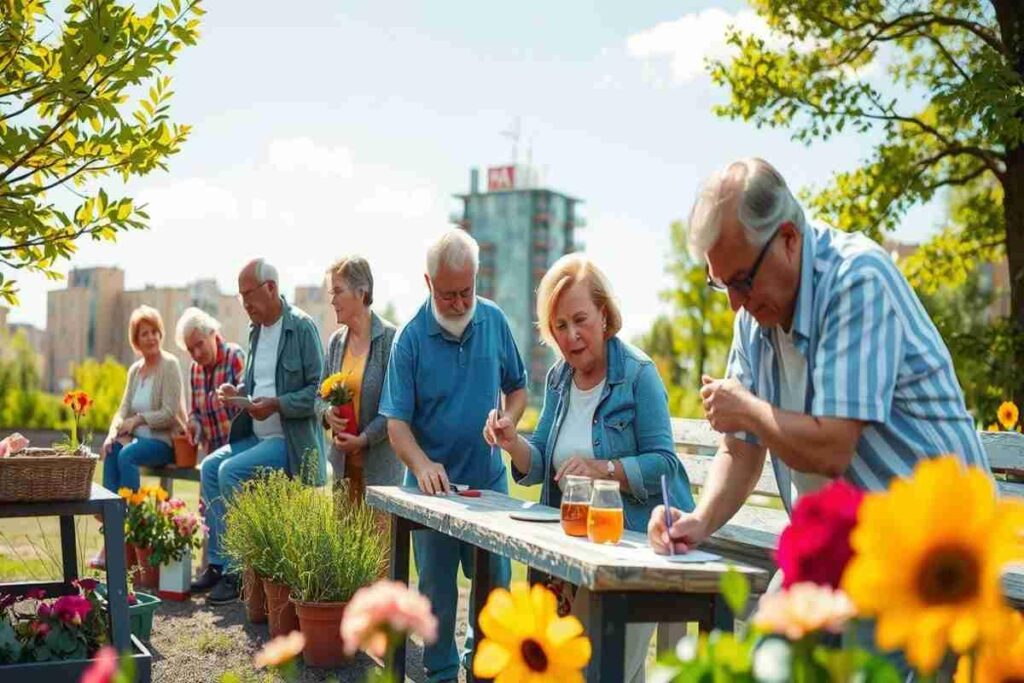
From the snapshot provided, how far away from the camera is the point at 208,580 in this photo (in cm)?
771

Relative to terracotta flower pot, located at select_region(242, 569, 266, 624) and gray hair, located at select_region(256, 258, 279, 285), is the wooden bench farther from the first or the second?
gray hair, located at select_region(256, 258, 279, 285)

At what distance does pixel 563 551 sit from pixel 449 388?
7.36 feet

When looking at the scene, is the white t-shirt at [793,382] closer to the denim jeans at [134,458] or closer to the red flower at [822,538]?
the red flower at [822,538]

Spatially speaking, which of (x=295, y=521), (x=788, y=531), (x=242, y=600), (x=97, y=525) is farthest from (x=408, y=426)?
(x=97, y=525)

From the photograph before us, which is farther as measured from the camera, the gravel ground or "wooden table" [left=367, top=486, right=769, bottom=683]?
the gravel ground

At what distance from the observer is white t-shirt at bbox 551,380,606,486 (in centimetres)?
396

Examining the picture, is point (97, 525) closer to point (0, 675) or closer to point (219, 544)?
point (219, 544)

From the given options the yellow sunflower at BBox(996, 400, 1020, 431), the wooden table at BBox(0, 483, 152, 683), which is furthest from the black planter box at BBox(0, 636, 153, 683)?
the yellow sunflower at BBox(996, 400, 1020, 431)

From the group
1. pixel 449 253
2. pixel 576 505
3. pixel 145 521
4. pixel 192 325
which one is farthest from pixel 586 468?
pixel 192 325

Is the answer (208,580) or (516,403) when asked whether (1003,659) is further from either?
(208,580)

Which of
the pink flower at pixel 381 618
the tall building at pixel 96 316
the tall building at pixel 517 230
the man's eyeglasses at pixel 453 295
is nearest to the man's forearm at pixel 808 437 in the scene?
the pink flower at pixel 381 618

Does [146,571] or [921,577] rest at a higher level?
[921,577]

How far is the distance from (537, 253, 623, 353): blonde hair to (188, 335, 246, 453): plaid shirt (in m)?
4.45

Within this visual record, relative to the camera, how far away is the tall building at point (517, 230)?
97.9 m
